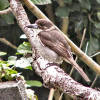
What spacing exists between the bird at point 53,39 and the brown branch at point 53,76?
0.26 ft

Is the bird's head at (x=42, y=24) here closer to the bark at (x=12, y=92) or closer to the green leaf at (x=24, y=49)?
the green leaf at (x=24, y=49)

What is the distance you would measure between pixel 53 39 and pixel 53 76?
1.10 meters

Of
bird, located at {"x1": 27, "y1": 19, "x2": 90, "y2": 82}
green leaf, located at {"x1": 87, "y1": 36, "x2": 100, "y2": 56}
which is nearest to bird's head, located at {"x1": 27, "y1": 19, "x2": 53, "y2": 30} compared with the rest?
bird, located at {"x1": 27, "y1": 19, "x2": 90, "y2": 82}

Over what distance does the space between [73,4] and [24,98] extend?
2489 mm

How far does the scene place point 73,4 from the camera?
432 cm

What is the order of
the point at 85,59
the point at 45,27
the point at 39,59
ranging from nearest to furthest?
the point at 85,59
the point at 39,59
the point at 45,27

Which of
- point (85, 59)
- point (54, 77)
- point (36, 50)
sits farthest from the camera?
point (36, 50)

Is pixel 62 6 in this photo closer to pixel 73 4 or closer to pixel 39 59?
pixel 73 4

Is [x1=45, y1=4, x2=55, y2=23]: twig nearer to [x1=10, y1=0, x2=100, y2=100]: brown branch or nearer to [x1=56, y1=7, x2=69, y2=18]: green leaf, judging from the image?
[x1=56, y1=7, x2=69, y2=18]: green leaf

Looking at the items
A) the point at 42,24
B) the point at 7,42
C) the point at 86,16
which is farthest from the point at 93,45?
the point at 42,24

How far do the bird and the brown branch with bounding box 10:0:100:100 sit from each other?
8 centimetres

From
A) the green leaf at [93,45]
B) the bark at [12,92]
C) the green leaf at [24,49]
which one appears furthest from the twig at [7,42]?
the bark at [12,92]

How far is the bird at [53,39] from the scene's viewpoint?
10.0 feet

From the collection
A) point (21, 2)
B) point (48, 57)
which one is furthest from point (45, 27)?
point (21, 2)
